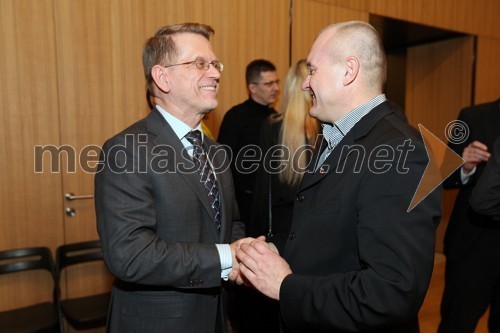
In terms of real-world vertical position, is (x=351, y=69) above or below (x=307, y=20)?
below

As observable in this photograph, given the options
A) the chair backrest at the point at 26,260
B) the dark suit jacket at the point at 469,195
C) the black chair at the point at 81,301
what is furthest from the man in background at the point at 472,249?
the chair backrest at the point at 26,260

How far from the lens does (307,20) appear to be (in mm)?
4137

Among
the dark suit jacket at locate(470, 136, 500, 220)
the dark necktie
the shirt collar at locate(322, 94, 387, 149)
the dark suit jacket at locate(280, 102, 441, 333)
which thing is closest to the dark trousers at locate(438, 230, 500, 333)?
the dark suit jacket at locate(470, 136, 500, 220)

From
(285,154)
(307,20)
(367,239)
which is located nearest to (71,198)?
(285,154)

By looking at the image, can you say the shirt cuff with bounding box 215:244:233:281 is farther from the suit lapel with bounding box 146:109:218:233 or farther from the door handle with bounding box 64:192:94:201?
the door handle with bounding box 64:192:94:201

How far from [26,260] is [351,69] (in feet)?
8.66

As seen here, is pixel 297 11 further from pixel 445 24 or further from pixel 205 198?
pixel 205 198

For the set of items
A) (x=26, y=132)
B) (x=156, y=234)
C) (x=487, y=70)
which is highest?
(x=487, y=70)

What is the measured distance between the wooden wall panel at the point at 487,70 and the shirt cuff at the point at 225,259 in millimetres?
5180

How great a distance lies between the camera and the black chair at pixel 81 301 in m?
2.58

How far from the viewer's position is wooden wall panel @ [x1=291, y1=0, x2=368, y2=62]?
4.07 meters

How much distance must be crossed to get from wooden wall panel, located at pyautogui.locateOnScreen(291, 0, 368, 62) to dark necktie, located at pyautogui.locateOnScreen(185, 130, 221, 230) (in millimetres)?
2616

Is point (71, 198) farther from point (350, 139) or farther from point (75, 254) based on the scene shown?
point (350, 139)

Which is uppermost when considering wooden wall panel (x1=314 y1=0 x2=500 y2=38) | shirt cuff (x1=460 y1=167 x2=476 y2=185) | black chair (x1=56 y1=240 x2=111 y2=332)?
wooden wall panel (x1=314 y1=0 x2=500 y2=38)
